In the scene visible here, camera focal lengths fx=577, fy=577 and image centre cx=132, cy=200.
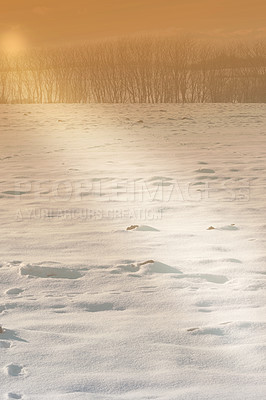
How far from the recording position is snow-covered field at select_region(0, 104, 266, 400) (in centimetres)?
180

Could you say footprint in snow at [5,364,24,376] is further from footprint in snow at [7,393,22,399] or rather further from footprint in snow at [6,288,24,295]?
footprint in snow at [6,288,24,295]

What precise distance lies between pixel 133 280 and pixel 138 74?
1732 cm

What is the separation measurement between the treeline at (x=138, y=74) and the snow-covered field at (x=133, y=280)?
12525 mm

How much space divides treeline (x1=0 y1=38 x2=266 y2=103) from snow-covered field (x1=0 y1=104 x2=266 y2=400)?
1252cm

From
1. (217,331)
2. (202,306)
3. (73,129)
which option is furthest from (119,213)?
(73,129)

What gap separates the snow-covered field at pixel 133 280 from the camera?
5.89 feet

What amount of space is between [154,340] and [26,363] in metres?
0.47

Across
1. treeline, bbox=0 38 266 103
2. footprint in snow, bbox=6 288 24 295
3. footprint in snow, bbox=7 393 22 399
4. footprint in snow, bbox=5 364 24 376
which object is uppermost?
treeline, bbox=0 38 266 103

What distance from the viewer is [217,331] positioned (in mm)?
2135

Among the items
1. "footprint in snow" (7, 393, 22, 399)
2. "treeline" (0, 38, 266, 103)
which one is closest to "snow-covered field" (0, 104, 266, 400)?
"footprint in snow" (7, 393, 22, 399)

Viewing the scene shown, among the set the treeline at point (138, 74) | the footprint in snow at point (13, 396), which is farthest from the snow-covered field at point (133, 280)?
the treeline at point (138, 74)

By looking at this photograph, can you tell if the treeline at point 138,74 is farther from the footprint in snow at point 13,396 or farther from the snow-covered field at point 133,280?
the footprint in snow at point 13,396

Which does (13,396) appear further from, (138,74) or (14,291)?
(138,74)

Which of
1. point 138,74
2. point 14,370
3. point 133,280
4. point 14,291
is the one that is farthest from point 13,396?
point 138,74
